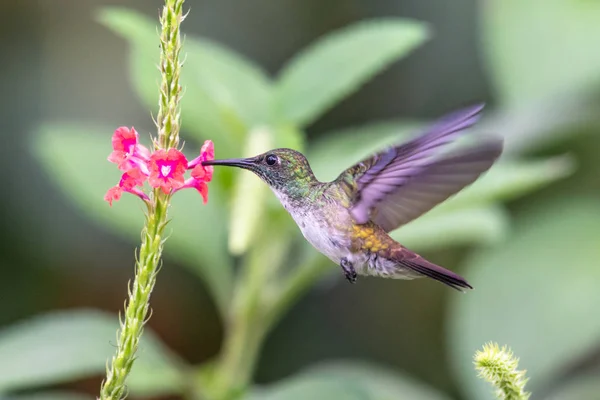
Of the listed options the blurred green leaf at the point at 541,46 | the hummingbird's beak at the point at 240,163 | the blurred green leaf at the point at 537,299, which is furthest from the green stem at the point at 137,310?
the blurred green leaf at the point at 541,46

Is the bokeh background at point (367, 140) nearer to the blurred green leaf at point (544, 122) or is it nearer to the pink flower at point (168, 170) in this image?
the blurred green leaf at point (544, 122)

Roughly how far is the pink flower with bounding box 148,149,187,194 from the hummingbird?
0.32 m

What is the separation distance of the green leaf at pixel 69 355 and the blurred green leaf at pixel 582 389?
113 centimetres

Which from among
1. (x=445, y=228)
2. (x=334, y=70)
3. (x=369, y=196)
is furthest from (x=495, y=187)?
→ (x=334, y=70)

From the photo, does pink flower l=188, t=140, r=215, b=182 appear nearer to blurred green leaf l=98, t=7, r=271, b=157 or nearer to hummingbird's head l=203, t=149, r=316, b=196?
hummingbird's head l=203, t=149, r=316, b=196

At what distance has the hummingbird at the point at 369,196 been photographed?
144cm

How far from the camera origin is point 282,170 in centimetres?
153

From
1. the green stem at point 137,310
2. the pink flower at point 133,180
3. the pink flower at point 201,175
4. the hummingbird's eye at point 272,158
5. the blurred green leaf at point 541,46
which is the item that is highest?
the blurred green leaf at point 541,46

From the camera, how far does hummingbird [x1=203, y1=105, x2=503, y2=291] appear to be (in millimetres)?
1437

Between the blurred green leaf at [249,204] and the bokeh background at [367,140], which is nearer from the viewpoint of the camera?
the blurred green leaf at [249,204]

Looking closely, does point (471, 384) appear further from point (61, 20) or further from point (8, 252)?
point (61, 20)

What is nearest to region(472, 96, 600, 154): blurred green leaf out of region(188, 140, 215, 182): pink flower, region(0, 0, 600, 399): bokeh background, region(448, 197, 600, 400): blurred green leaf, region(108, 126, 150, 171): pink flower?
region(0, 0, 600, 399): bokeh background

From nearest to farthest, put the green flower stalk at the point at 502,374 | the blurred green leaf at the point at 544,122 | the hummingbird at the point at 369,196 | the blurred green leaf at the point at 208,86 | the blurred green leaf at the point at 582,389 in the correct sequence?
the green flower stalk at the point at 502,374 < the hummingbird at the point at 369,196 < the blurred green leaf at the point at 208,86 < the blurred green leaf at the point at 582,389 < the blurred green leaf at the point at 544,122

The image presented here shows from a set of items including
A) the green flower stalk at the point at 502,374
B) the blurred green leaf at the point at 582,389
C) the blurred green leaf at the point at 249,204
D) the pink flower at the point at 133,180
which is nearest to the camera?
the green flower stalk at the point at 502,374
